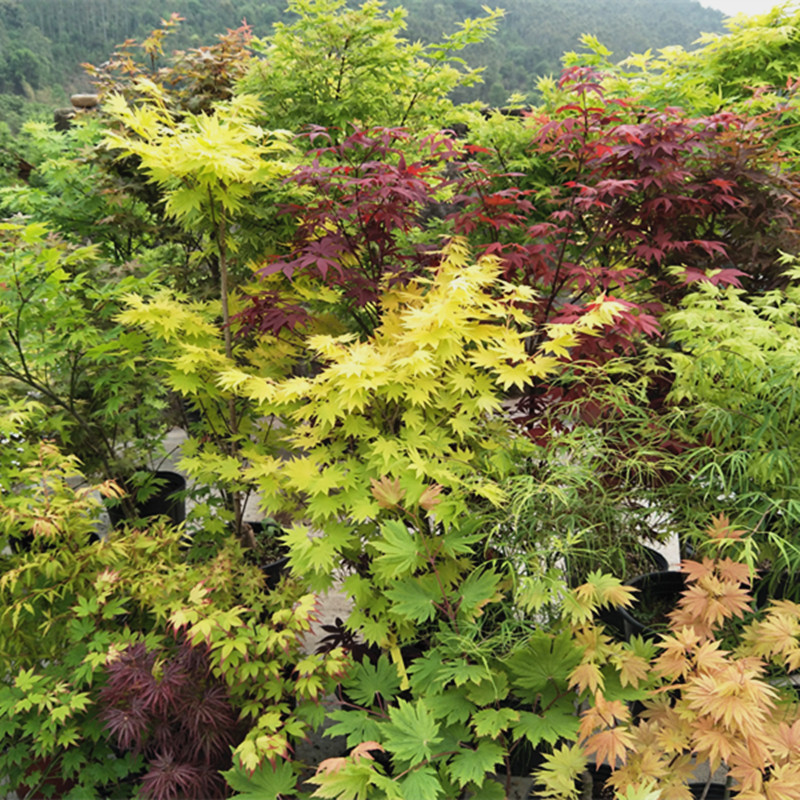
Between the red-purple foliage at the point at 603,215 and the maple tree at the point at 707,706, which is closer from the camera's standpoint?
the maple tree at the point at 707,706

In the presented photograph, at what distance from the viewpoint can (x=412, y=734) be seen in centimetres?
142

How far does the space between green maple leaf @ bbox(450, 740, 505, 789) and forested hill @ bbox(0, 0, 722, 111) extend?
2025 cm

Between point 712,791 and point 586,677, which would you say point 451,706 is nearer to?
point 586,677

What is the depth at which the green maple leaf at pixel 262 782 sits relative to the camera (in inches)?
58.9

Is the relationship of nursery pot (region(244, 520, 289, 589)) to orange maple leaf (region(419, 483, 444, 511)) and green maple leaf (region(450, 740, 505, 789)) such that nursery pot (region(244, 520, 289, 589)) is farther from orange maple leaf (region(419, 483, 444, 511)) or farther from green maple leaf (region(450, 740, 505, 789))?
green maple leaf (region(450, 740, 505, 789))

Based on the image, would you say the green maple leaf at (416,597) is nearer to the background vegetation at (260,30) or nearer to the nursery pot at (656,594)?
the nursery pot at (656,594)

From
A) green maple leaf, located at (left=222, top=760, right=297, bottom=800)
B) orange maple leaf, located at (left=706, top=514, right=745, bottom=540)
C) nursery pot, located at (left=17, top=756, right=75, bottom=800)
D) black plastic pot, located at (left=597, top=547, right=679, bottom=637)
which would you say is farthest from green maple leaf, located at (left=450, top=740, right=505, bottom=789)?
nursery pot, located at (left=17, top=756, right=75, bottom=800)

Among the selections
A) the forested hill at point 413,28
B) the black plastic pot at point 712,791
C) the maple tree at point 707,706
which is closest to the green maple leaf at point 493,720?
the maple tree at point 707,706

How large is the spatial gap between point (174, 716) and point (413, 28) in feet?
73.8

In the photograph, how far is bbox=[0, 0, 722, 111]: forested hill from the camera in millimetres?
20547

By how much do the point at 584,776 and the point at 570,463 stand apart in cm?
92

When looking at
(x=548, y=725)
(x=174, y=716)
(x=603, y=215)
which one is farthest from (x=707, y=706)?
(x=603, y=215)

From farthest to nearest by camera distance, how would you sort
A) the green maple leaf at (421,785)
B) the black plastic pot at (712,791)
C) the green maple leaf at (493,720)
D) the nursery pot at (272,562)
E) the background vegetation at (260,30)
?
the background vegetation at (260,30)
the nursery pot at (272,562)
the black plastic pot at (712,791)
the green maple leaf at (493,720)
the green maple leaf at (421,785)

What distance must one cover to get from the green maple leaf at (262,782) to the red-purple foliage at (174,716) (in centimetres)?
12
